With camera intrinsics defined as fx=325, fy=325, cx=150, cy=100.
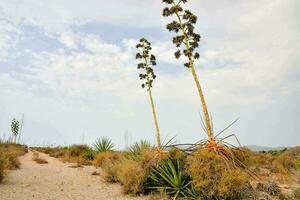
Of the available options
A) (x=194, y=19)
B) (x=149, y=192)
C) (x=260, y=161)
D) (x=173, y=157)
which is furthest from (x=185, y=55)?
(x=260, y=161)

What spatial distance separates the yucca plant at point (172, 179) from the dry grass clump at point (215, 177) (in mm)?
731

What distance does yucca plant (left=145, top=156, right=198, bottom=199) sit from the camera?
1099 centimetres

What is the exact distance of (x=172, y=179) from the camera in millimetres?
11133

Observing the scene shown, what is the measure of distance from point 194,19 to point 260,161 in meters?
15.0

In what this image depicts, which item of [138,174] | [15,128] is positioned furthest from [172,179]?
[15,128]

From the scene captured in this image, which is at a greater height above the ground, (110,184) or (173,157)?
(173,157)

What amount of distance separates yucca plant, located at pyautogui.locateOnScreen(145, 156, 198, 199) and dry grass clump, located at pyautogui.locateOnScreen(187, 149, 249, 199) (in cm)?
73

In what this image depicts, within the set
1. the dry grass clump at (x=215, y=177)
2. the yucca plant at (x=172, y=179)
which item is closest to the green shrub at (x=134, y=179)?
the yucca plant at (x=172, y=179)

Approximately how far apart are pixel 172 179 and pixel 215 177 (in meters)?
1.87

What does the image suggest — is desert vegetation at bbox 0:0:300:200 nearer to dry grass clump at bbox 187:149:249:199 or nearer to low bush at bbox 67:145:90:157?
dry grass clump at bbox 187:149:249:199

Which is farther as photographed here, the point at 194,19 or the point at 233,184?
the point at 194,19

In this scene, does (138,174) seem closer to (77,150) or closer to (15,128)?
(77,150)

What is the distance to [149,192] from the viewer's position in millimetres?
12555

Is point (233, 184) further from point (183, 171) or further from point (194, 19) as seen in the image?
point (194, 19)
